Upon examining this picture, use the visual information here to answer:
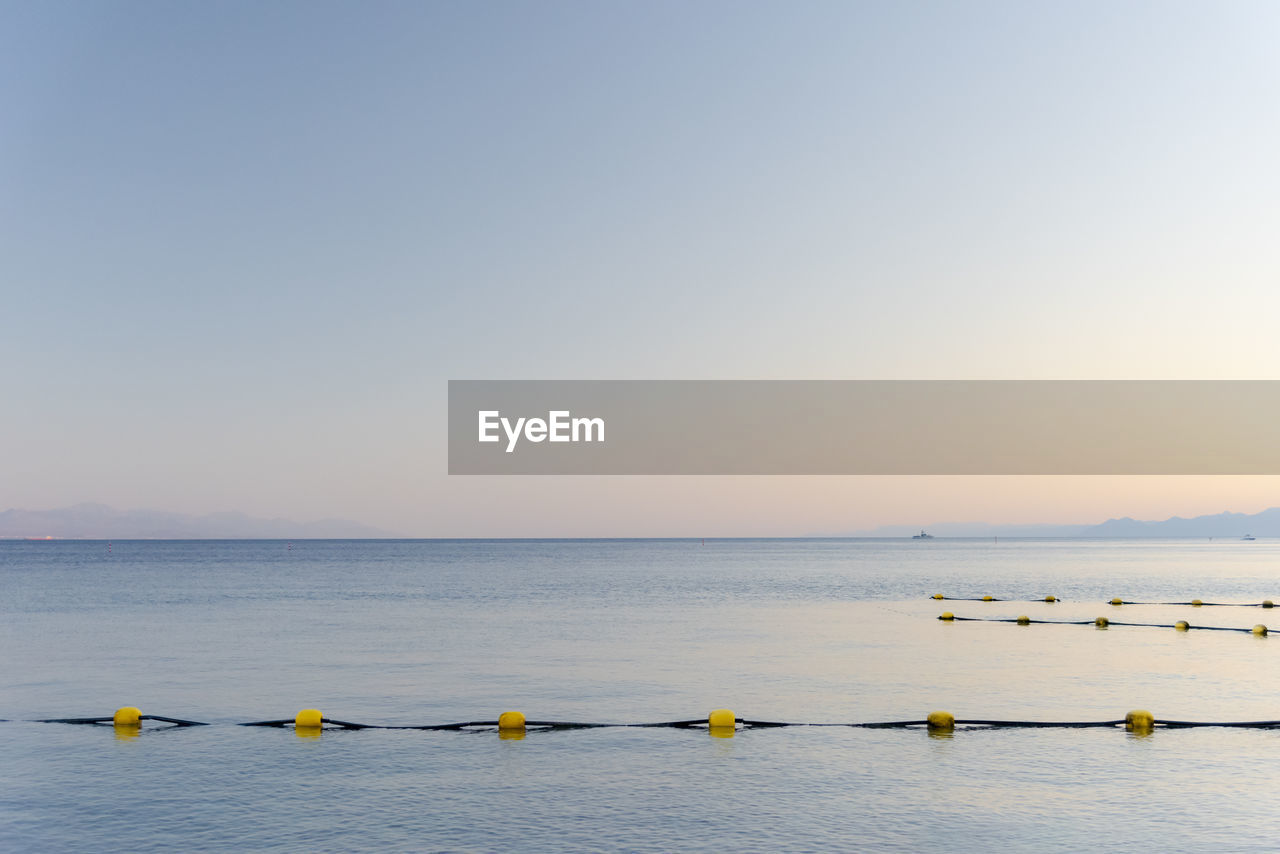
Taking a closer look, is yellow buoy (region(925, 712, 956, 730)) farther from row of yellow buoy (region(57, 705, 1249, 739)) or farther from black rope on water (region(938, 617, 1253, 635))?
black rope on water (region(938, 617, 1253, 635))

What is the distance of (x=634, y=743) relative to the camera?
20719 mm

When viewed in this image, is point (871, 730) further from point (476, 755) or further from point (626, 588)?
point (626, 588)

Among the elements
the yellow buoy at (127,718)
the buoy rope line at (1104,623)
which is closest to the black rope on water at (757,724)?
the yellow buoy at (127,718)

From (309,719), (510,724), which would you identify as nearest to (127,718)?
(309,719)

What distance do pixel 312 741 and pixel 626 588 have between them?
67.0m

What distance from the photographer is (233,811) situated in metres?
15.9

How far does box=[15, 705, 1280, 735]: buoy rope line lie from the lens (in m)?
21.5

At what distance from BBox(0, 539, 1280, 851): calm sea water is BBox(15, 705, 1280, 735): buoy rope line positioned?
347 mm

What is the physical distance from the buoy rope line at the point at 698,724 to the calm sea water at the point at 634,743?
1.14 ft

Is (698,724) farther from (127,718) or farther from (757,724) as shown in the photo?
(127,718)

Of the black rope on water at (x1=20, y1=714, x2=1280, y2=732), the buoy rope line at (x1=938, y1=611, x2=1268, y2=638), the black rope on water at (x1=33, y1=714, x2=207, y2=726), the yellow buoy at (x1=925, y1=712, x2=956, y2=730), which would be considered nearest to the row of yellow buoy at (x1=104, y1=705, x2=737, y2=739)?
the black rope on water at (x1=20, y1=714, x2=1280, y2=732)

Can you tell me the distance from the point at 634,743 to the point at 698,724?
71.9 inches

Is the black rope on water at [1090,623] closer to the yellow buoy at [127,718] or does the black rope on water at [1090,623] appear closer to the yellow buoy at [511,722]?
the yellow buoy at [511,722]

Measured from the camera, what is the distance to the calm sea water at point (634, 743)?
14.9 m
